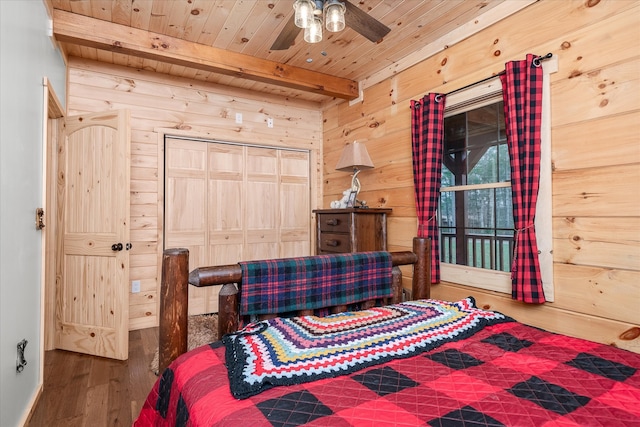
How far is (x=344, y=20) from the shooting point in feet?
6.11

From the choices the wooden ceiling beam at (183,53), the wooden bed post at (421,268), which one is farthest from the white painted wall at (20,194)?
the wooden bed post at (421,268)

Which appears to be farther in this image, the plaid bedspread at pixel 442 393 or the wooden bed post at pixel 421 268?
the wooden bed post at pixel 421 268

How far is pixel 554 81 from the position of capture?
82.1 inches

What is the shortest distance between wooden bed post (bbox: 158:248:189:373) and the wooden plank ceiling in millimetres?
1961

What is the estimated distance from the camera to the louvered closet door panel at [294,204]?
13.9 feet

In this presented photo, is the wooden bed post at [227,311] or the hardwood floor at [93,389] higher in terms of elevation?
the wooden bed post at [227,311]

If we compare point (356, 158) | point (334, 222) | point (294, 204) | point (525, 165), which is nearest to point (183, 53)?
point (356, 158)

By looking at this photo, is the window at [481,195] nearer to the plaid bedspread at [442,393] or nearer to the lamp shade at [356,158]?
the lamp shade at [356,158]

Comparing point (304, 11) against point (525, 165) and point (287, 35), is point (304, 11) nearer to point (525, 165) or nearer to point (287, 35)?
point (287, 35)

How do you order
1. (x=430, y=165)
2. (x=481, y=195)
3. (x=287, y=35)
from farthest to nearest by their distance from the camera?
(x=430, y=165), (x=481, y=195), (x=287, y=35)

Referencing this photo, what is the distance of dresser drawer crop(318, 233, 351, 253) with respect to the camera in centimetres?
314

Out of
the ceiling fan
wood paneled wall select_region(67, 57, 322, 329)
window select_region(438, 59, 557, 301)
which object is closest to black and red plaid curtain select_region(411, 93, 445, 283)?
window select_region(438, 59, 557, 301)

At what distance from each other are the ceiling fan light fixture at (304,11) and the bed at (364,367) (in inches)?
46.2

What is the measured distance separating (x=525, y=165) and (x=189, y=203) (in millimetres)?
3074
